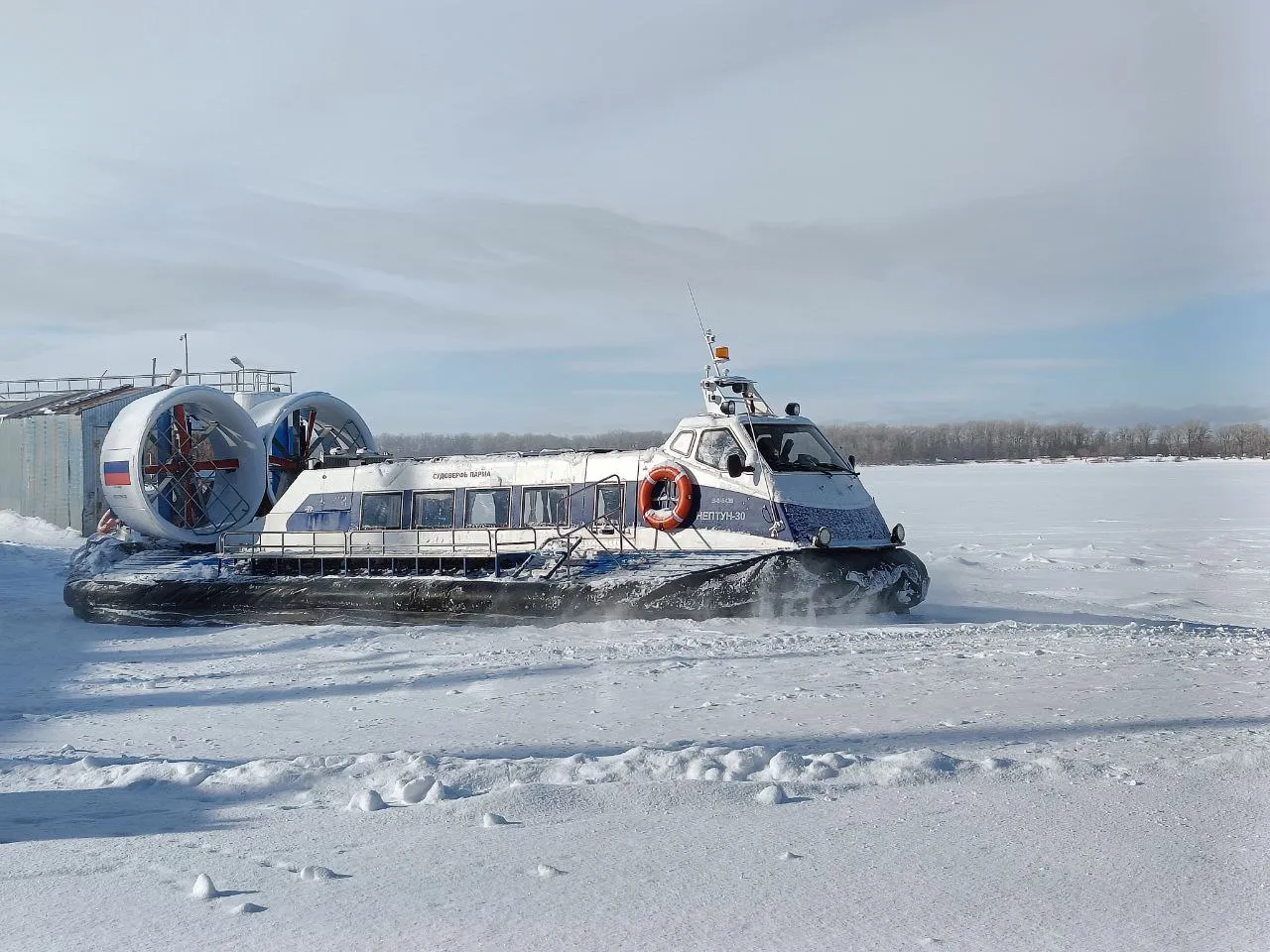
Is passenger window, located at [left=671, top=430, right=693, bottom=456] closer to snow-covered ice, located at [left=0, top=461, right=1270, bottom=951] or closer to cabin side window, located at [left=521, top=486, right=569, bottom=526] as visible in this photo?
cabin side window, located at [left=521, top=486, right=569, bottom=526]

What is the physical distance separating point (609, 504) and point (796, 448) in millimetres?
1761

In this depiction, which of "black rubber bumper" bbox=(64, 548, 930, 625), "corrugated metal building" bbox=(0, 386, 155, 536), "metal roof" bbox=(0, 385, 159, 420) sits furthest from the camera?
"metal roof" bbox=(0, 385, 159, 420)

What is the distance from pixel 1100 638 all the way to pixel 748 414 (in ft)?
11.1

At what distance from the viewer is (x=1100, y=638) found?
7.22 meters

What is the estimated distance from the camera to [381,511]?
37.9ft

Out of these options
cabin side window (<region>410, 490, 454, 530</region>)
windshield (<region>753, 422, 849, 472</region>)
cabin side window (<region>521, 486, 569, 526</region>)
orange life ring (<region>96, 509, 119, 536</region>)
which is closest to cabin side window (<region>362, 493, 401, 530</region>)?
cabin side window (<region>410, 490, 454, 530</region>)

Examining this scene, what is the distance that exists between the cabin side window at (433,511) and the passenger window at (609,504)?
178 cm

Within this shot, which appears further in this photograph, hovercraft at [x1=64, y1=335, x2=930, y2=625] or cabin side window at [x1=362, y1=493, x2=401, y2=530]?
cabin side window at [x1=362, y1=493, x2=401, y2=530]

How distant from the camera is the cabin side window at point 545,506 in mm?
10312

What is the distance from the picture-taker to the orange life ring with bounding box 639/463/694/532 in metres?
9.26

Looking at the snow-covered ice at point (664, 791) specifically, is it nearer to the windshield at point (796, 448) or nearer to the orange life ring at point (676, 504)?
the orange life ring at point (676, 504)

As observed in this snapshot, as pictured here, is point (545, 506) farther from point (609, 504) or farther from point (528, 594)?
point (528, 594)

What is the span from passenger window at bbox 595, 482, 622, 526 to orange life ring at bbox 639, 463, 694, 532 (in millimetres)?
312

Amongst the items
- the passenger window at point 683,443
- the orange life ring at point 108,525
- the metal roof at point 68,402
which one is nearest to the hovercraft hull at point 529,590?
the passenger window at point 683,443
